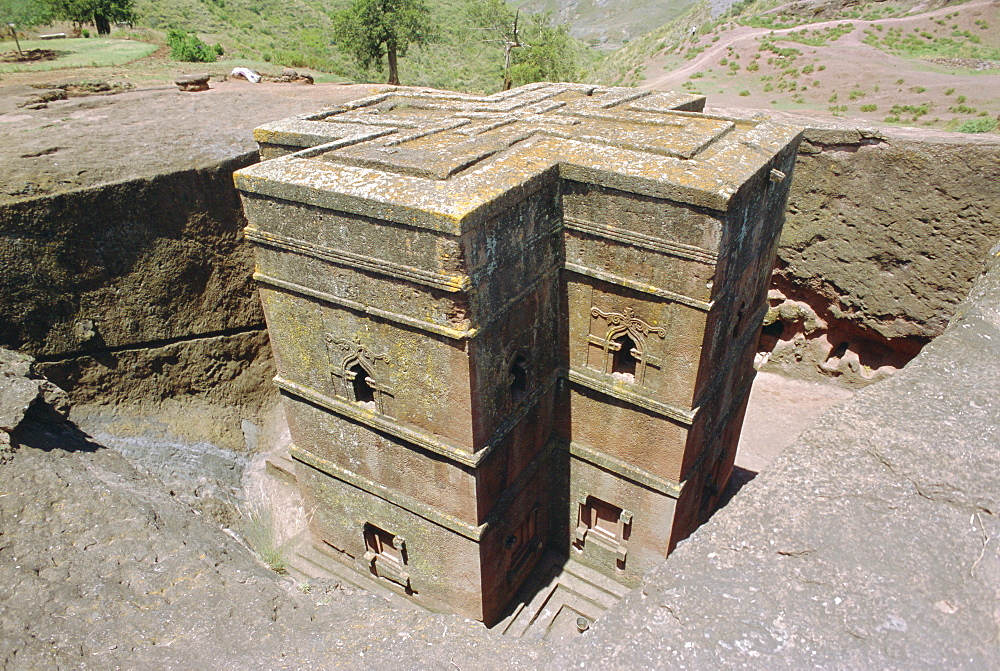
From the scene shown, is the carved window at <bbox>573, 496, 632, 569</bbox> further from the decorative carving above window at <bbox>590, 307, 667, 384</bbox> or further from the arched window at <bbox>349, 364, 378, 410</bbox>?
the arched window at <bbox>349, 364, 378, 410</bbox>

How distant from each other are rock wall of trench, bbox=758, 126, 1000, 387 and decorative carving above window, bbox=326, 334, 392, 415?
884 cm

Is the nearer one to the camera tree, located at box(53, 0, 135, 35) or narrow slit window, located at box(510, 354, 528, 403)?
narrow slit window, located at box(510, 354, 528, 403)

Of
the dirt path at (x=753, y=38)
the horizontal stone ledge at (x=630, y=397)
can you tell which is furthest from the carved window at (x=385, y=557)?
the dirt path at (x=753, y=38)

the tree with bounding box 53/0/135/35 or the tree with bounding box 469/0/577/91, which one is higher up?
the tree with bounding box 53/0/135/35

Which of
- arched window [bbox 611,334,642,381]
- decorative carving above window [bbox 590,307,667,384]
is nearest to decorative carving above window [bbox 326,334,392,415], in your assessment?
decorative carving above window [bbox 590,307,667,384]

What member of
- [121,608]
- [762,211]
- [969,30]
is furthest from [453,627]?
[969,30]

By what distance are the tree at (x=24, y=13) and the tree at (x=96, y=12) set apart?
0.51 meters

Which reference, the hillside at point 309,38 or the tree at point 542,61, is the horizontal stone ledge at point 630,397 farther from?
the tree at point 542,61

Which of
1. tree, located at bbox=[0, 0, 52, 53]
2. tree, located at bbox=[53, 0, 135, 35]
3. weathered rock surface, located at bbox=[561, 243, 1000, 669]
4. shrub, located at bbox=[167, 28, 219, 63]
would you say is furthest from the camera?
tree, located at bbox=[53, 0, 135, 35]

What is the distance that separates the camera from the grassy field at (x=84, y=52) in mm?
15883

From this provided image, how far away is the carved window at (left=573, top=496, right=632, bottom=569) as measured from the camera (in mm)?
Result: 7766

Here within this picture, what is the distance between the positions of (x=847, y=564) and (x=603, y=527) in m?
5.57

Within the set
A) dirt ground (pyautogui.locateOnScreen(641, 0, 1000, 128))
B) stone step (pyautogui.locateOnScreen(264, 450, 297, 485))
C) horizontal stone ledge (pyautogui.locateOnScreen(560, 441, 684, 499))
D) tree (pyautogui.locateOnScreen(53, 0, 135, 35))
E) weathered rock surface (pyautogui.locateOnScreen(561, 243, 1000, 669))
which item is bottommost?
stone step (pyautogui.locateOnScreen(264, 450, 297, 485))

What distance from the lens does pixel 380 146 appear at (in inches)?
244
